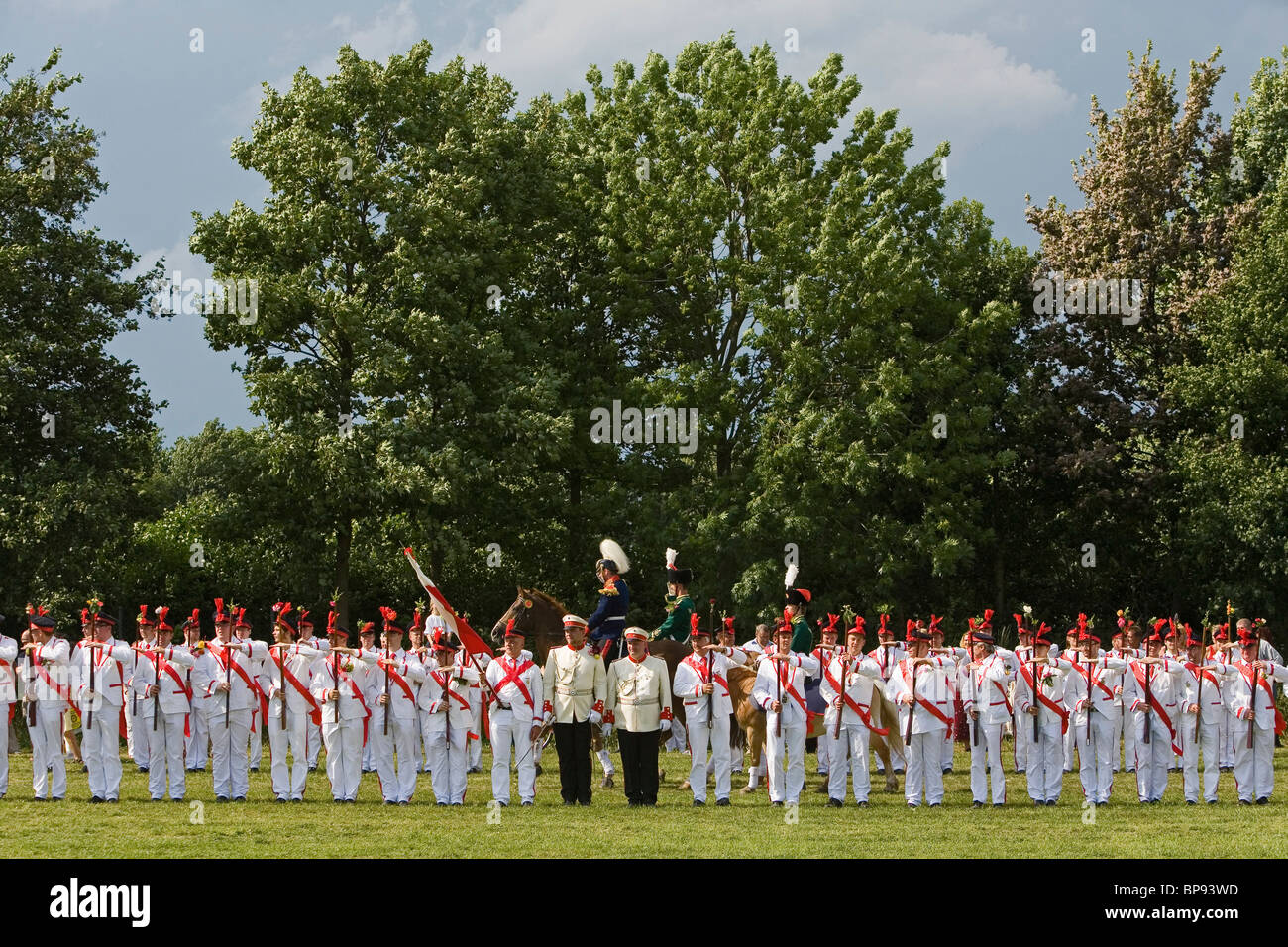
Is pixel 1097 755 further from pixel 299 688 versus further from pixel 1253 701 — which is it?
pixel 299 688

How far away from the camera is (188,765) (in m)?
20.6

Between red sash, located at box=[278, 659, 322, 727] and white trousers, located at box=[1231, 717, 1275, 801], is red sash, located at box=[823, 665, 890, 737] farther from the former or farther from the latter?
red sash, located at box=[278, 659, 322, 727]

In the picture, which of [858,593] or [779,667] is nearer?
[779,667]

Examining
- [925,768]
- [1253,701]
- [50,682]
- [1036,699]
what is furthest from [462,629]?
[1253,701]

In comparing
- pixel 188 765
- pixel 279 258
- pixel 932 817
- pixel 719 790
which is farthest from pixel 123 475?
pixel 932 817

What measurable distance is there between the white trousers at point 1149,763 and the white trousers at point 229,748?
375 inches

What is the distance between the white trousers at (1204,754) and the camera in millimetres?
17062

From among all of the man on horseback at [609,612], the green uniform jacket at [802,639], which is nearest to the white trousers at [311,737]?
the man on horseback at [609,612]

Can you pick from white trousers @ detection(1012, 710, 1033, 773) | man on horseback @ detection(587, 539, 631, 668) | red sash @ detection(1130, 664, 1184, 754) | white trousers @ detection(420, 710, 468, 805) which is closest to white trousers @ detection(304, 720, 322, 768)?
white trousers @ detection(420, 710, 468, 805)

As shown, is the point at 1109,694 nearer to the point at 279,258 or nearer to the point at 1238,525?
the point at 1238,525

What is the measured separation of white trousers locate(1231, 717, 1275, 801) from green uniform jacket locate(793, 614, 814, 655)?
466 centimetres

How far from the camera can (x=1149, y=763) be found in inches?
679

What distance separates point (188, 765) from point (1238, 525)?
22.7 metres

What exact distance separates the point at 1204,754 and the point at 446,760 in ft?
27.2
